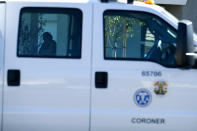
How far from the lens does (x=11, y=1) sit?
5.14 metres

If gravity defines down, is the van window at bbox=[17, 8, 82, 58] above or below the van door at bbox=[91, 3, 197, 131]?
above

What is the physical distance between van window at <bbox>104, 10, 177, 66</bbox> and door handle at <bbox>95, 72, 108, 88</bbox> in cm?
25

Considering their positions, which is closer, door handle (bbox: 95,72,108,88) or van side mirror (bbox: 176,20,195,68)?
van side mirror (bbox: 176,20,195,68)

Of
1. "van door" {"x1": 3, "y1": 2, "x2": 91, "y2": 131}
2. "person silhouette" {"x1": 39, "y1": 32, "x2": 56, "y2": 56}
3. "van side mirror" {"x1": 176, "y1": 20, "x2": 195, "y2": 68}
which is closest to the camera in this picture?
"van side mirror" {"x1": 176, "y1": 20, "x2": 195, "y2": 68}

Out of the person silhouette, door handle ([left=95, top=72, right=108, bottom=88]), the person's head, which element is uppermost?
the person's head

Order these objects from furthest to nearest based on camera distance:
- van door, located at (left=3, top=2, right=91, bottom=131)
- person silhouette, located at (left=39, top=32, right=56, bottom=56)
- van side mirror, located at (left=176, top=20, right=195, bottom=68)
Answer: person silhouette, located at (left=39, top=32, right=56, bottom=56)
van door, located at (left=3, top=2, right=91, bottom=131)
van side mirror, located at (left=176, top=20, right=195, bottom=68)

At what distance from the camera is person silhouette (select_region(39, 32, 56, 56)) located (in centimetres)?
510

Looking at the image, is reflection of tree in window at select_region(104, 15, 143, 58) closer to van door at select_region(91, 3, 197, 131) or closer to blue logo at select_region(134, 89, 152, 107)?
van door at select_region(91, 3, 197, 131)

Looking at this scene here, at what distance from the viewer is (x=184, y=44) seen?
15.7ft

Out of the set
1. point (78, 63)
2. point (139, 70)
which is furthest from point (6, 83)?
point (139, 70)

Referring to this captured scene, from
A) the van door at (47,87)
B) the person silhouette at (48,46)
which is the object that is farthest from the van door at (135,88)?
the person silhouette at (48,46)

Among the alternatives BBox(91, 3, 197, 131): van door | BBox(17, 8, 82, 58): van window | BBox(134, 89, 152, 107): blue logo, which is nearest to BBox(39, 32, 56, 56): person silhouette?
BBox(17, 8, 82, 58): van window

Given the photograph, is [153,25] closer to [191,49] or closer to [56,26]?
[191,49]

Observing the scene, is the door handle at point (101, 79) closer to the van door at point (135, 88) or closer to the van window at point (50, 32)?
the van door at point (135, 88)
